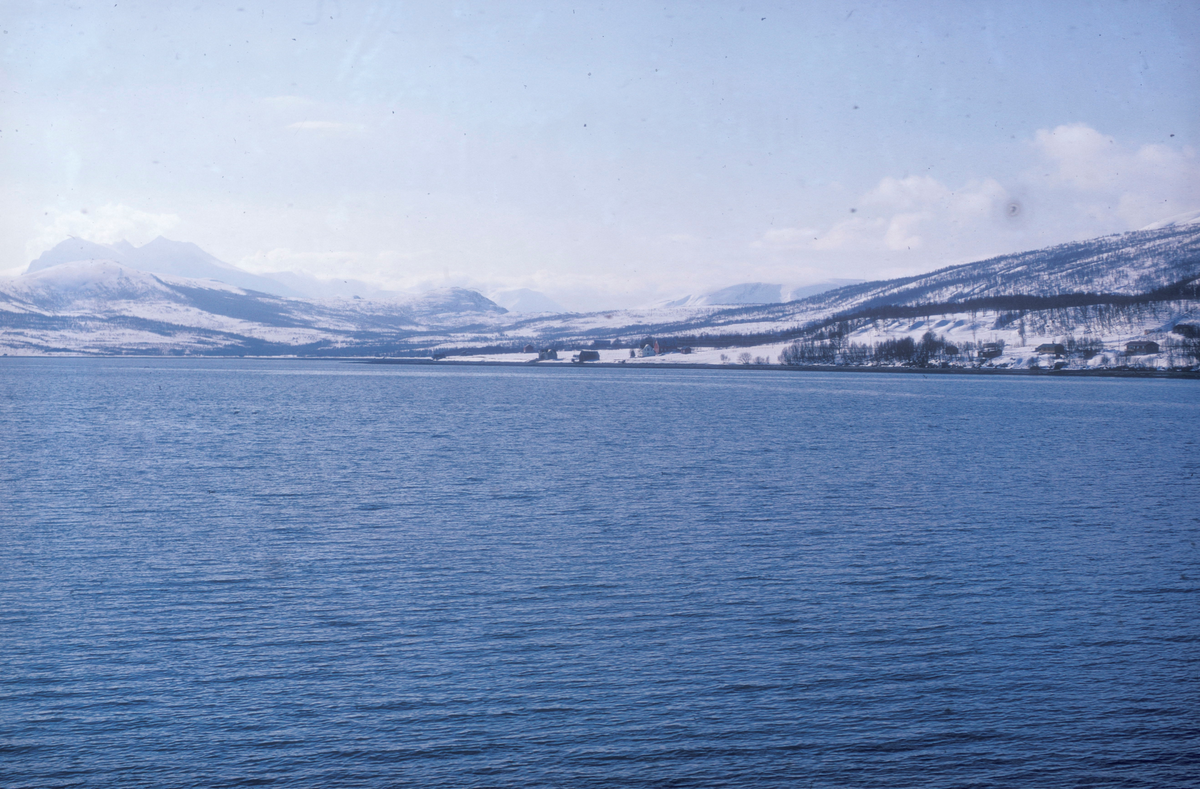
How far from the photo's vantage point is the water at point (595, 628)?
11.7 m

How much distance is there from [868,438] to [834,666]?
44350 mm

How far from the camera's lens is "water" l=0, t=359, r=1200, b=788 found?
1173 centimetres

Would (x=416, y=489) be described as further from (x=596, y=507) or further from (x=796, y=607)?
(x=796, y=607)

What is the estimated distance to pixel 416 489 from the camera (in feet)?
108

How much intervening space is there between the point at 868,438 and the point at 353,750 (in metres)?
49.5

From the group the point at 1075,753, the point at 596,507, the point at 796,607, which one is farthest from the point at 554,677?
the point at 596,507

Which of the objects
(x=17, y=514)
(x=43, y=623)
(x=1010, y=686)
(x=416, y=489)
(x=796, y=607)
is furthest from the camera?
(x=416, y=489)

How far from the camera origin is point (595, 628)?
1655 centimetres

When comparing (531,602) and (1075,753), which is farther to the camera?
(531,602)

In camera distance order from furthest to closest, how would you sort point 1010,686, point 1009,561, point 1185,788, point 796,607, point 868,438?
point 868,438
point 1009,561
point 796,607
point 1010,686
point 1185,788

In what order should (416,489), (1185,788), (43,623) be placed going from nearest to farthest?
(1185,788)
(43,623)
(416,489)

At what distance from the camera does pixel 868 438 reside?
5712cm

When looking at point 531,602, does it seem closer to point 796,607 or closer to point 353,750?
point 796,607

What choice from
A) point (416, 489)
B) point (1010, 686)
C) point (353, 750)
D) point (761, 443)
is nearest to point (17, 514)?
point (416, 489)
